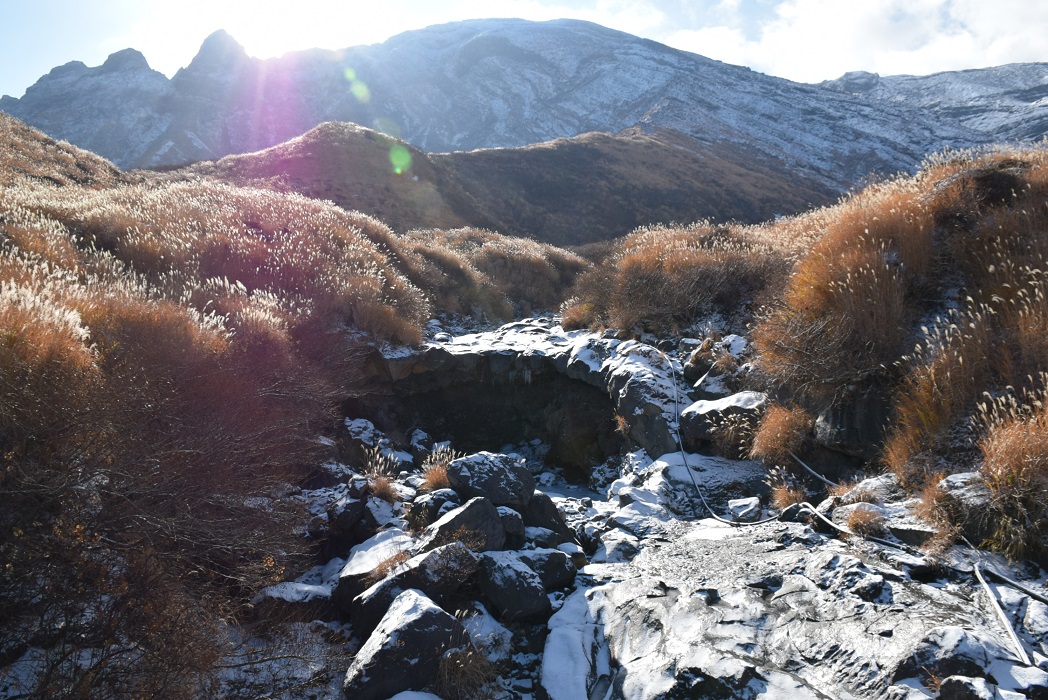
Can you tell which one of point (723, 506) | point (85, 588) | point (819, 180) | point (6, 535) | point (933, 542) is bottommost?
point (723, 506)

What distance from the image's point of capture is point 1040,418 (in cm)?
352

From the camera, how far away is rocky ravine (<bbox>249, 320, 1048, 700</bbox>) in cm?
293

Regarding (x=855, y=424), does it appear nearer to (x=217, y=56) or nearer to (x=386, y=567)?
(x=386, y=567)

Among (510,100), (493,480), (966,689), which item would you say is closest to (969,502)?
(966,689)

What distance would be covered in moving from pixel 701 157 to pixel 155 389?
50.7 m

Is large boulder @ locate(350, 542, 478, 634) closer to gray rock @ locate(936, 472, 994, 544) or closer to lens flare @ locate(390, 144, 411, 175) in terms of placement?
gray rock @ locate(936, 472, 994, 544)

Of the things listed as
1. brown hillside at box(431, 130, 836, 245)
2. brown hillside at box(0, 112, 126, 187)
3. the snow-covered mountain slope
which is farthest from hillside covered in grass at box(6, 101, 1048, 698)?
the snow-covered mountain slope

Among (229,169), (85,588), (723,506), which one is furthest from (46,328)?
(229,169)

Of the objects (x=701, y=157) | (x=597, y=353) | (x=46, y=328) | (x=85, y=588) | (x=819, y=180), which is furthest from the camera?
(x=819, y=180)

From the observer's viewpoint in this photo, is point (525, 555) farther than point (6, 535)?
Yes

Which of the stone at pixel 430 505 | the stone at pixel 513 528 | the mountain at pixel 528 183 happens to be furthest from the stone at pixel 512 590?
the mountain at pixel 528 183

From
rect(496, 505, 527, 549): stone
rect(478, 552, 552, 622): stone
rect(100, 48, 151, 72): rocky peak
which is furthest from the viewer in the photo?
rect(100, 48, 151, 72): rocky peak

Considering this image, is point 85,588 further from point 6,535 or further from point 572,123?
point 572,123

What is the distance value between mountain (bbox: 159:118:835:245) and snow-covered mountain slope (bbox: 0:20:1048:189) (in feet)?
64.4
